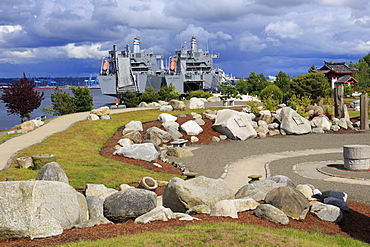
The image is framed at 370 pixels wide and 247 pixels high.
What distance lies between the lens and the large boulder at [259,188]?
46.1 ft

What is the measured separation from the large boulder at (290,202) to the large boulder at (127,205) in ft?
12.2

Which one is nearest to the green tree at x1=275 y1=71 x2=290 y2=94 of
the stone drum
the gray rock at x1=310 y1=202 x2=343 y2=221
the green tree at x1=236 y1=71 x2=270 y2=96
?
the green tree at x1=236 y1=71 x2=270 y2=96

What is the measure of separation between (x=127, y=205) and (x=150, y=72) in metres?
87.2

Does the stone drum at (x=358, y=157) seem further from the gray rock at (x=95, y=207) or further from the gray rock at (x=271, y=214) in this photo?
the gray rock at (x=95, y=207)

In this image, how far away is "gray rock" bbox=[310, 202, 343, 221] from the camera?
1271 cm

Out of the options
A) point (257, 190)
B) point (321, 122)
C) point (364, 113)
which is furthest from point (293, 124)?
point (257, 190)

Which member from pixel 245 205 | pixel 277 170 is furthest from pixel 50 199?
pixel 277 170

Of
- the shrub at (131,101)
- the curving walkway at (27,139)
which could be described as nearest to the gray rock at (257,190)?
the curving walkway at (27,139)

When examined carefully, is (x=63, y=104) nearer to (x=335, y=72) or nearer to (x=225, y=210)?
(x=225, y=210)

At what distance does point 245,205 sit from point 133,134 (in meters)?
17.8

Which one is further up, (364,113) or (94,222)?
(364,113)

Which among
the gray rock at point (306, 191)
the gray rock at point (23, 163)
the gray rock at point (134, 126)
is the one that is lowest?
the gray rock at point (306, 191)

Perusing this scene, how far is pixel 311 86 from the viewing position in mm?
50500

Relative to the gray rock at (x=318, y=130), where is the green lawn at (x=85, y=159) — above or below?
above
